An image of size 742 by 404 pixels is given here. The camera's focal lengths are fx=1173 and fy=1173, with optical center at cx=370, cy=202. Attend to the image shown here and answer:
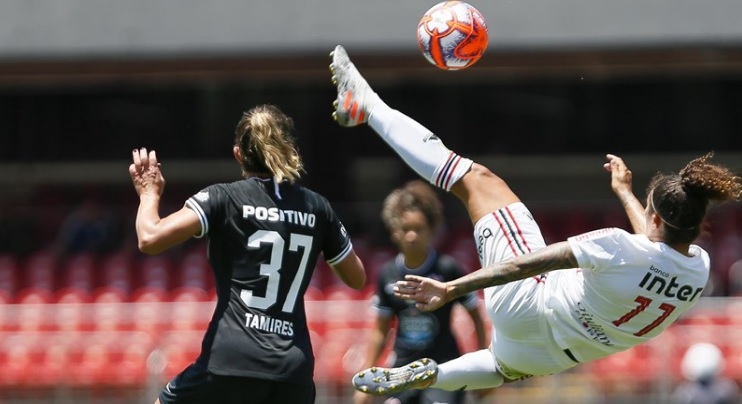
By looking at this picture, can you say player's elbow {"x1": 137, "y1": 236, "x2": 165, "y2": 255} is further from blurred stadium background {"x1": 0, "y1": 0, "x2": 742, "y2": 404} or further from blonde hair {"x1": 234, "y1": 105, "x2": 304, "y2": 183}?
blurred stadium background {"x1": 0, "y1": 0, "x2": 742, "y2": 404}

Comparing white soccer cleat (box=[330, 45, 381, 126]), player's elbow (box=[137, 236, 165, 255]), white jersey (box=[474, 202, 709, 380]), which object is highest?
white soccer cleat (box=[330, 45, 381, 126])

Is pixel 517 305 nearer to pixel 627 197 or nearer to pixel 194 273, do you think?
pixel 627 197

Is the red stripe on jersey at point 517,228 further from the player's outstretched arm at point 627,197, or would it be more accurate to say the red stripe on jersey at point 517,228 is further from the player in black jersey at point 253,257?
the player in black jersey at point 253,257

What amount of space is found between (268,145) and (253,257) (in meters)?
0.55

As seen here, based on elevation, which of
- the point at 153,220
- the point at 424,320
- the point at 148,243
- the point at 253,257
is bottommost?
the point at 424,320

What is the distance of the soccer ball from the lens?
7062 millimetres

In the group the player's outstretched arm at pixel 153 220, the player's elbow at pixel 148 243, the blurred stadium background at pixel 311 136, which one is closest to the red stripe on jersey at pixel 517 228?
the player's outstretched arm at pixel 153 220

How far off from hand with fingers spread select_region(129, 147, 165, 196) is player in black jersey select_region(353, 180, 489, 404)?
2557mm

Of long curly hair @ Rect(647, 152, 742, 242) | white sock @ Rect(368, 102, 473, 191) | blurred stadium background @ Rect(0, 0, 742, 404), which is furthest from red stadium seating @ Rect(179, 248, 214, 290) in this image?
long curly hair @ Rect(647, 152, 742, 242)

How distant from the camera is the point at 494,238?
6414mm

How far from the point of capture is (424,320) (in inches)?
309

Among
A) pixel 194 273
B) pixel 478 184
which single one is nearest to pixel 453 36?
pixel 478 184

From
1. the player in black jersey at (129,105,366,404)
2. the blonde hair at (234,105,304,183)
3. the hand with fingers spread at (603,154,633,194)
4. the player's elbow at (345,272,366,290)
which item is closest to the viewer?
the player in black jersey at (129,105,366,404)

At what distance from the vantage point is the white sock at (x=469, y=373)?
6496mm
